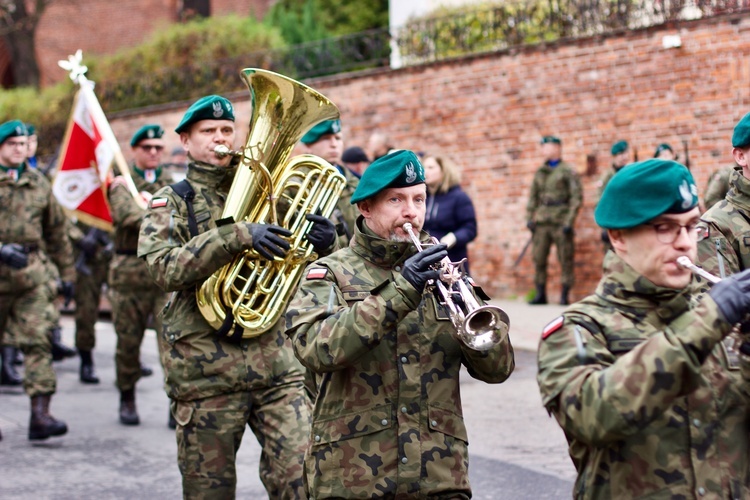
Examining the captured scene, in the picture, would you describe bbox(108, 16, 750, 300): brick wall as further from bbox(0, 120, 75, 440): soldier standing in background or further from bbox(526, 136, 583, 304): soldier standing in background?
bbox(0, 120, 75, 440): soldier standing in background

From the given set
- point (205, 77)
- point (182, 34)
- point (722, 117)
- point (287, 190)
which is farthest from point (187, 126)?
point (182, 34)

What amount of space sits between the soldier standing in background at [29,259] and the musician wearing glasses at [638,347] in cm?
600

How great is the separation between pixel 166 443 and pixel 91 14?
2476cm

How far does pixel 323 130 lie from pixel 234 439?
2.20 meters

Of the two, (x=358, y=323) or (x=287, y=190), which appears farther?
(x=287, y=190)

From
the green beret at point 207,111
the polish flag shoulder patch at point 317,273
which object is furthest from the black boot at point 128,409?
the polish flag shoulder patch at point 317,273

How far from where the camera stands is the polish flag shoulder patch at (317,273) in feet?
13.4

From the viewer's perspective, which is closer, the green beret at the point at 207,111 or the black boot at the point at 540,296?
the green beret at the point at 207,111

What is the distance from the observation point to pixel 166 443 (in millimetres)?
8258

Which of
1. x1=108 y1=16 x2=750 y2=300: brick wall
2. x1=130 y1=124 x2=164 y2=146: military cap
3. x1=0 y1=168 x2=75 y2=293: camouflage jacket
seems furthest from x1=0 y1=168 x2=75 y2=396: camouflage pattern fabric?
x1=108 y1=16 x2=750 y2=300: brick wall

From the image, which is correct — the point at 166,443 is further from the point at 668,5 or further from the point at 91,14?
the point at 91,14

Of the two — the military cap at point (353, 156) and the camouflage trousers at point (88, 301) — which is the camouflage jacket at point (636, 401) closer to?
the military cap at point (353, 156)

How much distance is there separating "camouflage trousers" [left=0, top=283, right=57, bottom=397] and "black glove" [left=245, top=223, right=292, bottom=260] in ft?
12.7

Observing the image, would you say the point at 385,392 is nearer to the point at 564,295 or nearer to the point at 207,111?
the point at 207,111
